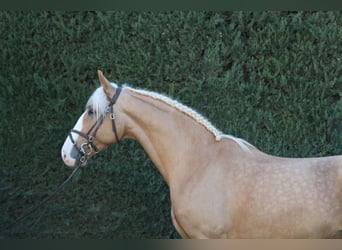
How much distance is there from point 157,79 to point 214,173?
1.81 meters

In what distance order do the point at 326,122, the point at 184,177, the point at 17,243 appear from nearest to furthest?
the point at 17,243 → the point at 184,177 → the point at 326,122

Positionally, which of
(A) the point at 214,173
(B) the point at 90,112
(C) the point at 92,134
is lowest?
(A) the point at 214,173

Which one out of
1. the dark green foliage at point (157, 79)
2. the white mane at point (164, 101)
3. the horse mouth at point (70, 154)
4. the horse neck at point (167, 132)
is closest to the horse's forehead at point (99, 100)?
the white mane at point (164, 101)

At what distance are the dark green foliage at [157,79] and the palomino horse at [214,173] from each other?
1390 millimetres

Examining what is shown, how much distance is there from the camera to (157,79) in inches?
178

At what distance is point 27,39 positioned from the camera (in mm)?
4504

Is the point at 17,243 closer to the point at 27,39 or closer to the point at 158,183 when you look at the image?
the point at 158,183

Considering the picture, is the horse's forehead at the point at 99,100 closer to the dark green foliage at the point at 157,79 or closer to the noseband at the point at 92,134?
the noseband at the point at 92,134

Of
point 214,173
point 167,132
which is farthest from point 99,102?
point 214,173

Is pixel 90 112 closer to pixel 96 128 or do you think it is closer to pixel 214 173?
pixel 96 128

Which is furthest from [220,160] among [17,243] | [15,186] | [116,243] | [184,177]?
[15,186]

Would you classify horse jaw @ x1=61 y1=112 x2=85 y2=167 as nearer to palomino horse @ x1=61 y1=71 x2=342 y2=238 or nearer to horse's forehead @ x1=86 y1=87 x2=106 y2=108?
palomino horse @ x1=61 y1=71 x2=342 y2=238

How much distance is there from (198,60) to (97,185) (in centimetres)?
162

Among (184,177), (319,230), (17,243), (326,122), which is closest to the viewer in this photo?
(17,243)
